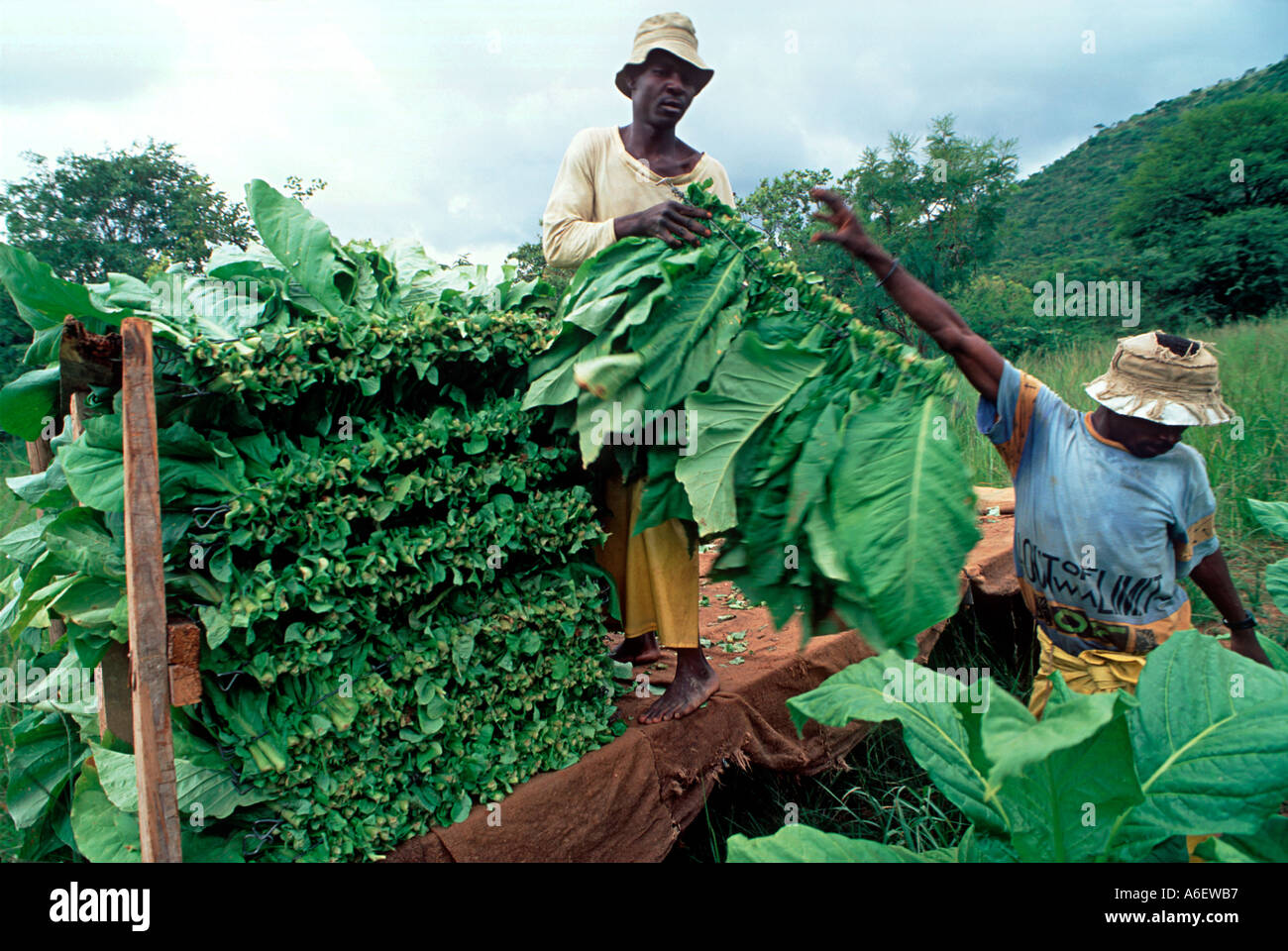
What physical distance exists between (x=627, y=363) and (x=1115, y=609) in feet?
5.51

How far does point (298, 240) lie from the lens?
214 cm

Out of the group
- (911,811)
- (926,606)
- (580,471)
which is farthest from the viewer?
(911,811)

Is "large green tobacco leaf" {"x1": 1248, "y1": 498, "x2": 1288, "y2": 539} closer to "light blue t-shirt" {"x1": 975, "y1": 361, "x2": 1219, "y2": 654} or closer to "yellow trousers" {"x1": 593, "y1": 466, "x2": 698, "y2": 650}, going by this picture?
"light blue t-shirt" {"x1": 975, "y1": 361, "x2": 1219, "y2": 654}

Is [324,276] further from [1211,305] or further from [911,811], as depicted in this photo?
[1211,305]

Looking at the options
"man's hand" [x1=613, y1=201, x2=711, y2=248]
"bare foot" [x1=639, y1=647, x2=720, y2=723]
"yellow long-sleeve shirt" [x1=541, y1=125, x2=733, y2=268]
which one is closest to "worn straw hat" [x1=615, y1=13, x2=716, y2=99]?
"yellow long-sleeve shirt" [x1=541, y1=125, x2=733, y2=268]

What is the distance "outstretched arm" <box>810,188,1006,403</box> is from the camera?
2209 millimetres

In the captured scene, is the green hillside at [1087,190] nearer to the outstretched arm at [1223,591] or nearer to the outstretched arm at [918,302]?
the outstretched arm at [1223,591]

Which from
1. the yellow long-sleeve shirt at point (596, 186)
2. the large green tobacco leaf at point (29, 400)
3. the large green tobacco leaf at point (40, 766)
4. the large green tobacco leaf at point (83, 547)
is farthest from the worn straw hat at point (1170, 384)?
the large green tobacco leaf at point (40, 766)

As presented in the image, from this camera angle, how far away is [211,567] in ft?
6.10

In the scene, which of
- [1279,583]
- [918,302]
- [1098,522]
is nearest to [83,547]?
[918,302]

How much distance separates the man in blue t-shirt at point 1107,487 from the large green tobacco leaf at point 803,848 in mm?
1262

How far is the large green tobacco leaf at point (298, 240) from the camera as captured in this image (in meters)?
2.13

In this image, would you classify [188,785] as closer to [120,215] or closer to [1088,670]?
[1088,670]
